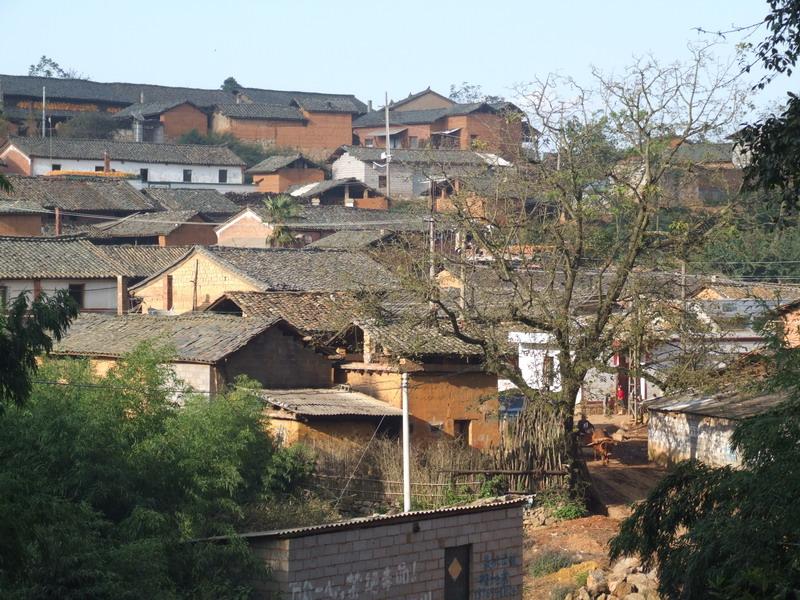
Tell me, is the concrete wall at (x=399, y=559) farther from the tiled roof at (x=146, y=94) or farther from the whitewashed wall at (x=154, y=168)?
the tiled roof at (x=146, y=94)

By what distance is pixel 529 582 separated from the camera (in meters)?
18.9

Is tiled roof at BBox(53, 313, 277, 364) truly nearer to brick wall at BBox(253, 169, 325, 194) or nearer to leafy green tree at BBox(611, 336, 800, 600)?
leafy green tree at BBox(611, 336, 800, 600)

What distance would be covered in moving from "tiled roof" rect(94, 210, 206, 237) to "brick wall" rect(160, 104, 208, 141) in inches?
815

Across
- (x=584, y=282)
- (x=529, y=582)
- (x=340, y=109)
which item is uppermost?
(x=340, y=109)

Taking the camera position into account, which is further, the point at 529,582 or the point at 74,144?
the point at 74,144

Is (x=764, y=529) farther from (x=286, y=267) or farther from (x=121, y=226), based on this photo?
(x=121, y=226)

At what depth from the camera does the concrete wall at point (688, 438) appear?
894 inches

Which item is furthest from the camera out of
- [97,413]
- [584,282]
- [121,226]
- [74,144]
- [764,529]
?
[74,144]

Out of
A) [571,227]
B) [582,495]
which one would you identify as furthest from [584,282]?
[582,495]

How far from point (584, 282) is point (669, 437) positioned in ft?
13.0

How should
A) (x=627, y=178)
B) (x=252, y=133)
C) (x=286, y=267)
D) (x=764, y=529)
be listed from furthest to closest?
(x=252, y=133) → (x=286, y=267) → (x=627, y=178) → (x=764, y=529)

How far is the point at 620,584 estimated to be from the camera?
17.1 meters

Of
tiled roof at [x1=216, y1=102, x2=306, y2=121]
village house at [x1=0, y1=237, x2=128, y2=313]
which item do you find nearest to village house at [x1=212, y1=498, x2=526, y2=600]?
village house at [x1=0, y1=237, x2=128, y2=313]

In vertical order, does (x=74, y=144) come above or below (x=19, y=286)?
above
